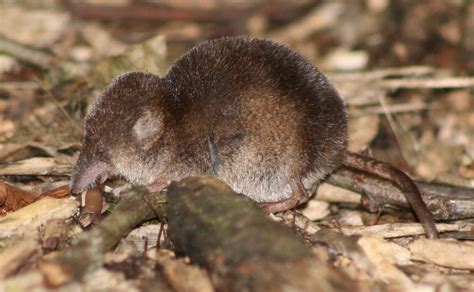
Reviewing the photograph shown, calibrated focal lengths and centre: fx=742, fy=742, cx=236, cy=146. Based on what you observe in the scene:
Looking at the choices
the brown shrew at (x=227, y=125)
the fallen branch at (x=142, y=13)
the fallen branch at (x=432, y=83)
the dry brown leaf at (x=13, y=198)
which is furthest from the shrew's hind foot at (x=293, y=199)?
the fallen branch at (x=142, y=13)

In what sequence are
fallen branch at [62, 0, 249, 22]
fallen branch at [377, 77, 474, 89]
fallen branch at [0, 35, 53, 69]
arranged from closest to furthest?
fallen branch at [0, 35, 53, 69], fallen branch at [377, 77, 474, 89], fallen branch at [62, 0, 249, 22]

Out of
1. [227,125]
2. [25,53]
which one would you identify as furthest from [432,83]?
[25,53]

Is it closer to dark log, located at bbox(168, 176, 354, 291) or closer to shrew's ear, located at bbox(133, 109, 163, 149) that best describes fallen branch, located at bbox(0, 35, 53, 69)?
shrew's ear, located at bbox(133, 109, 163, 149)

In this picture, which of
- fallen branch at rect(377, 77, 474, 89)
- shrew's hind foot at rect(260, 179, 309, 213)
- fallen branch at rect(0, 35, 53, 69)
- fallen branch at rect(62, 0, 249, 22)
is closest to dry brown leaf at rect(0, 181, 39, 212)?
shrew's hind foot at rect(260, 179, 309, 213)

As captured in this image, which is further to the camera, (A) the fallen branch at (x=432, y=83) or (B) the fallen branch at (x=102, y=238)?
(A) the fallen branch at (x=432, y=83)

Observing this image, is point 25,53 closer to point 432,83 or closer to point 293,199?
point 293,199

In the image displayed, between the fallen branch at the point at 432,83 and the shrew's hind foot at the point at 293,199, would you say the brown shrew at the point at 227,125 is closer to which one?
the shrew's hind foot at the point at 293,199
